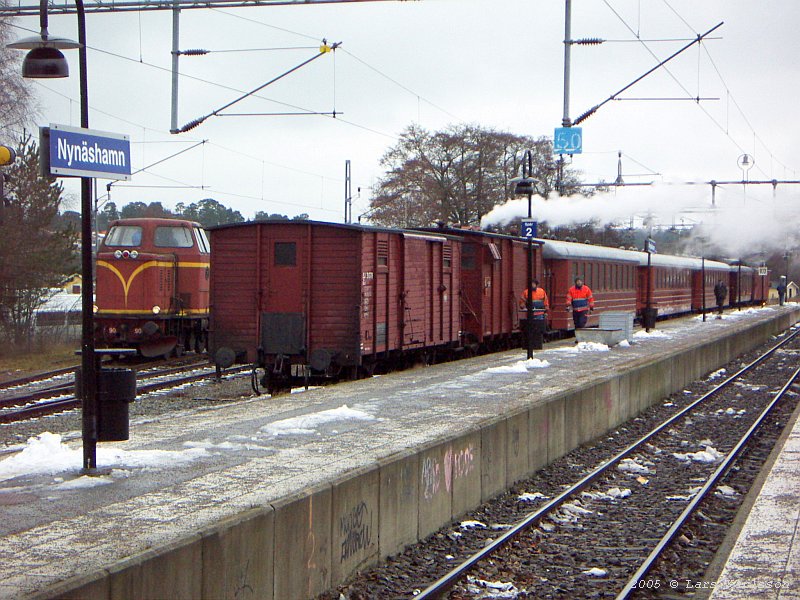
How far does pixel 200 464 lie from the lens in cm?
900

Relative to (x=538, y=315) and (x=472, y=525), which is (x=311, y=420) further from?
(x=538, y=315)

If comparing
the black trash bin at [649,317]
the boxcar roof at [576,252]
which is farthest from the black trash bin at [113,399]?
the black trash bin at [649,317]

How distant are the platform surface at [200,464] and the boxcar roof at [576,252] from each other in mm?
14574

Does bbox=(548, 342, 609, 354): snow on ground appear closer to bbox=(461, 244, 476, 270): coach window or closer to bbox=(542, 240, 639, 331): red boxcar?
bbox=(461, 244, 476, 270): coach window

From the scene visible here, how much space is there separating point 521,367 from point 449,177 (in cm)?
4059

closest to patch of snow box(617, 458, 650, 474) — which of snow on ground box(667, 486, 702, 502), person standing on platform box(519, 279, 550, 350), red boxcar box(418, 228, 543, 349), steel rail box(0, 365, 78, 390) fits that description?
snow on ground box(667, 486, 702, 502)

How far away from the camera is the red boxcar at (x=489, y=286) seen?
2452cm

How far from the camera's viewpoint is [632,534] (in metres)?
10.4

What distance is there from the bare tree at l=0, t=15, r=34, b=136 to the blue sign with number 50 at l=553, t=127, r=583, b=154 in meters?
17.1

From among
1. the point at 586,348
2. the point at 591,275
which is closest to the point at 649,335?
the point at 591,275

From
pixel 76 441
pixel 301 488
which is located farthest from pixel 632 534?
pixel 76 441

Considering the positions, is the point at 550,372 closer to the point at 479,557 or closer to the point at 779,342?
the point at 479,557

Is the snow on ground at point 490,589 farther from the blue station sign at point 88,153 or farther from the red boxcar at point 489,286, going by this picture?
the red boxcar at point 489,286

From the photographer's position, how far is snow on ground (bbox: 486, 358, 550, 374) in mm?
18766
